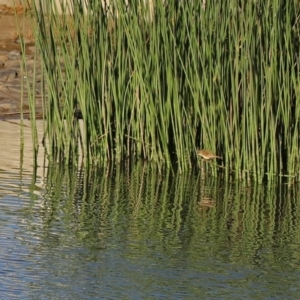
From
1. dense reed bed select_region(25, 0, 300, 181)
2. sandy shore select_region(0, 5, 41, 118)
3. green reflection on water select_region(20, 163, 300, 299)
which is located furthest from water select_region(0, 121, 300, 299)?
sandy shore select_region(0, 5, 41, 118)

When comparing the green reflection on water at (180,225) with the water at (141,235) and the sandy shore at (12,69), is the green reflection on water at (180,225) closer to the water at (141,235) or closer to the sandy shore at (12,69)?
the water at (141,235)

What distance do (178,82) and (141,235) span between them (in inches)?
49.5

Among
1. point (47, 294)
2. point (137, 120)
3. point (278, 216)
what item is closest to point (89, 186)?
point (137, 120)

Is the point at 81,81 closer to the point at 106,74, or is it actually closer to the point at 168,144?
the point at 106,74

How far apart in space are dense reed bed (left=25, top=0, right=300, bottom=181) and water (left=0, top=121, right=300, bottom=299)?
0.16m

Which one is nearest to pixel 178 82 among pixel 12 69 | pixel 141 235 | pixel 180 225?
pixel 180 225

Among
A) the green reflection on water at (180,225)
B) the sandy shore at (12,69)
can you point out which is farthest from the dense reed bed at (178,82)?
the sandy shore at (12,69)

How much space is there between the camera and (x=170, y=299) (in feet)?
9.49

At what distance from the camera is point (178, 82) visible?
15.5 ft

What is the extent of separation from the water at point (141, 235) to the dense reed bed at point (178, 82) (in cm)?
16

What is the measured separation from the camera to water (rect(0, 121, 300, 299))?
3021mm

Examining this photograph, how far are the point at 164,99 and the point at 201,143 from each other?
271 mm

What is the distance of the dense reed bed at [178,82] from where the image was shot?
4.50 m

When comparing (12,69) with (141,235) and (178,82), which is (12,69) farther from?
(141,235)
